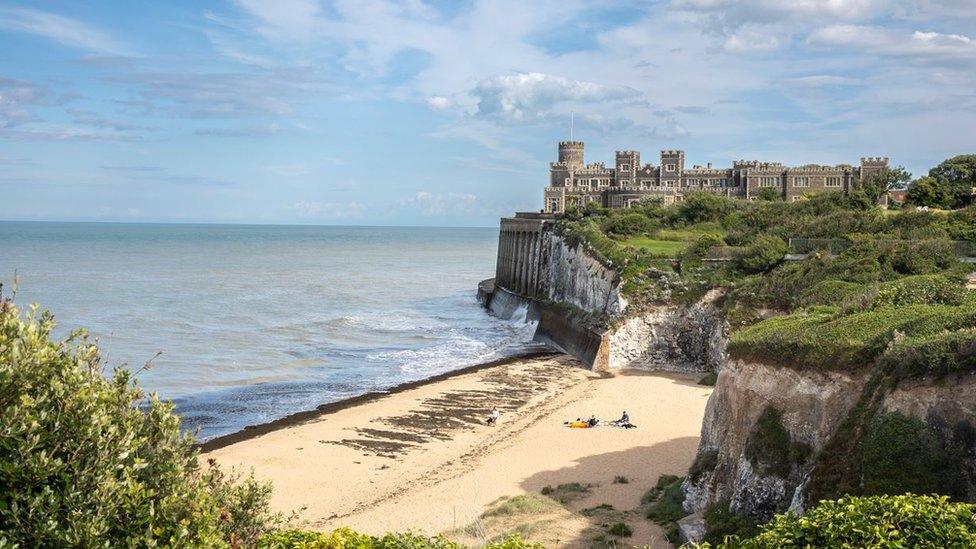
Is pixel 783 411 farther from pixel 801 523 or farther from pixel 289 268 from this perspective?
pixel 289 268

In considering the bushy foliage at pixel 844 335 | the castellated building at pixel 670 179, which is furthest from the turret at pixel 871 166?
the bushy foliage at pixel 844 335

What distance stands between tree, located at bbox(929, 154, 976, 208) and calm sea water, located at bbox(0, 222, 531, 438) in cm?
3549

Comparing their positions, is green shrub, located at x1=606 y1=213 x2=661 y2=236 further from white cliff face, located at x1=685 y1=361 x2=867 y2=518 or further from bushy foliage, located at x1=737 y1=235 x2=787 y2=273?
white cliff face, located at x1=685 y1=361 x2=867 y2=518

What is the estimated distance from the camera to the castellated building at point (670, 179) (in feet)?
284

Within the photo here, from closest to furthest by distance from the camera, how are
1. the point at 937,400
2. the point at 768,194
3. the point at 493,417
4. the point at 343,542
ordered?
the point at 343,542 < the point at 937,400 < the point at 493,417 < the point at 768,194

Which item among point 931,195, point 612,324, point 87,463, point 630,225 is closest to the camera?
point 87,463

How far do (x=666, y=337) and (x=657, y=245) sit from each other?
15.9 m

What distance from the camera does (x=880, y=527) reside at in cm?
1068

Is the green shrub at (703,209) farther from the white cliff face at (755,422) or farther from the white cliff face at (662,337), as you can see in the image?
the white cliff face at (755,422)

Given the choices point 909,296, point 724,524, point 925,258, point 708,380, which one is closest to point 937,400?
point 724,524

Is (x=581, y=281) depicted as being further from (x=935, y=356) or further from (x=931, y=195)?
(x=935, y=356)

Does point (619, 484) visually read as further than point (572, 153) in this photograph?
No

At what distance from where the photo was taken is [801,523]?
Result: 1120cm

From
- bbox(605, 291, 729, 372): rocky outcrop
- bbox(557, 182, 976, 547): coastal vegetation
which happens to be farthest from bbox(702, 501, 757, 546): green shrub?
bbox(605, 291, 729, 372): rocky outcrop
